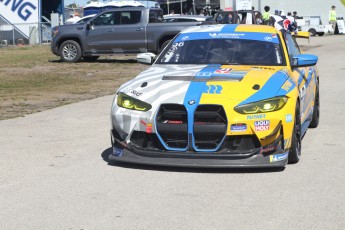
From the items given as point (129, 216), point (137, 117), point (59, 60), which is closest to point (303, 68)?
point (137, 117)

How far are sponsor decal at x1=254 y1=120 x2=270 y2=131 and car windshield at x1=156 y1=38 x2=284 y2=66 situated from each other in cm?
161

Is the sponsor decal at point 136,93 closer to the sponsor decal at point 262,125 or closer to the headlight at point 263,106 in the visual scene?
the headlight at point 263,106

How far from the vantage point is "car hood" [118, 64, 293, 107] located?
721 centimetres

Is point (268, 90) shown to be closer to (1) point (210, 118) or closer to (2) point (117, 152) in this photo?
(1) point (210, 118)

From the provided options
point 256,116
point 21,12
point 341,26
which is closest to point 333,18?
point 341,26

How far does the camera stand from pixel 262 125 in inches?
277

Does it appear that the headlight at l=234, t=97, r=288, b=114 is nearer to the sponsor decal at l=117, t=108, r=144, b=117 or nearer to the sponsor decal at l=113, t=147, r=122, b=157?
the sponsor decal at l=117, t=108, r=144, b=117

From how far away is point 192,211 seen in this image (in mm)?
5812

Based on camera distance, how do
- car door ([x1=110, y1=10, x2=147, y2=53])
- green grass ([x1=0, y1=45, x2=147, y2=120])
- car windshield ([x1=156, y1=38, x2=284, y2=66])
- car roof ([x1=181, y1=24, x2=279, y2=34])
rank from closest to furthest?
car windshield ([x1=156, y1=38, x2=284, y2=66]), car roof ([x1=181, y1=24, x2=279, y2=34]), green grass ([x1=0, y1=45, x2=147, y2=120]), car door ([x1=110, y1=10, x2=147, y2=53])

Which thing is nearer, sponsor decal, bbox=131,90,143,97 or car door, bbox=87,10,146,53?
sponsor decal, bbox=131,90,143,97

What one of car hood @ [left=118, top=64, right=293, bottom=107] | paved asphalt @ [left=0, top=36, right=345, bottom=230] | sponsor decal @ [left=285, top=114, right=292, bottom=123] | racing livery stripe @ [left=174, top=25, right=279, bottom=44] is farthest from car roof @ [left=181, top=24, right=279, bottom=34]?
sponsor decal @ [left=285, top=114, right=292, bottom=123]

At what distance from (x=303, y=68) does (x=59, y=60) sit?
1763cm

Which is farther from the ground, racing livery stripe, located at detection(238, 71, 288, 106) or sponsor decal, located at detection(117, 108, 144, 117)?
racing livery stripe, located at detection(238, 71, 288, 106)

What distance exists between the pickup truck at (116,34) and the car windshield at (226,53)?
14.7 m
